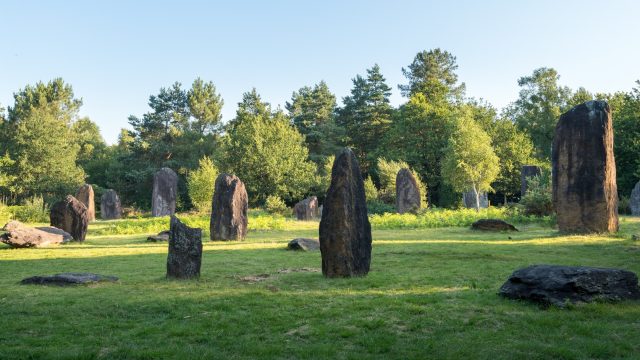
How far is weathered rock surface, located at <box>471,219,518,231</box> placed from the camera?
20016 mm

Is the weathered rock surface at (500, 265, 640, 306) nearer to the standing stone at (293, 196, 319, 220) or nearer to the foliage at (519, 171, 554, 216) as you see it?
the foliage at (519, 171, 554, 216)

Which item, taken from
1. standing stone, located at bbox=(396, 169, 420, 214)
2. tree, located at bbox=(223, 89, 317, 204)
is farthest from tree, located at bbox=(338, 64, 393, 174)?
standing stone, located at bbox=(396, 169, 420, 214)

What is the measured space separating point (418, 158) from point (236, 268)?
3968cm

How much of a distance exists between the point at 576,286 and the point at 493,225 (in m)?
13.5

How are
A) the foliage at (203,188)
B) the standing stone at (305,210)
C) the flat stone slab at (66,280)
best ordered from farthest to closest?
the foliage at (203,188) < the standing stone at (305,210) < the flat stone slab at (66,280)

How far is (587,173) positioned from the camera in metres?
16.3

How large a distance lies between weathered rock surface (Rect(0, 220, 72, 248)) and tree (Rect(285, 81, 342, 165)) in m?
39.1

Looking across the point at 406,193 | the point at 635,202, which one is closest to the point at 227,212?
the point at 406,193

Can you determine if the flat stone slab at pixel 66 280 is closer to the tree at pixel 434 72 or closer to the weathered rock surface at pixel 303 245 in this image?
the weathered rock surface at pixel 303 245

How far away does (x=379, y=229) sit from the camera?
78.5ft

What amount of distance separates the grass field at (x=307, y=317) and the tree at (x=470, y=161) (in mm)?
25562

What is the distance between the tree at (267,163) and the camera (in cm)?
4769

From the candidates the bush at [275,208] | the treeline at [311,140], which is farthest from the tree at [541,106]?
the bush at [275,208]

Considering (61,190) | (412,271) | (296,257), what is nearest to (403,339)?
(412,271)
